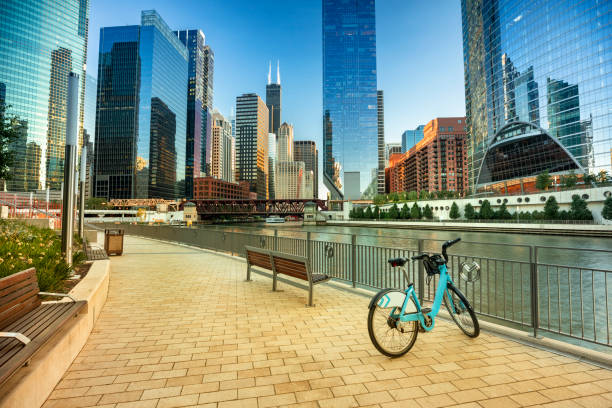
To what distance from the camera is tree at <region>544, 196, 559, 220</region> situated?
48781mm

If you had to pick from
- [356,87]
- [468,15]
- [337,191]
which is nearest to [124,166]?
[337,191]

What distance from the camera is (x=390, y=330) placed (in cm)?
378

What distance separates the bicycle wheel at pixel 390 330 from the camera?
12.0 ft

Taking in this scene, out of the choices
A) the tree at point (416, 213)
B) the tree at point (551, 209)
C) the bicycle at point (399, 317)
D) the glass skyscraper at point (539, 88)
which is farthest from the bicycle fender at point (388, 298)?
the glass skyscraper at point (539, 88)

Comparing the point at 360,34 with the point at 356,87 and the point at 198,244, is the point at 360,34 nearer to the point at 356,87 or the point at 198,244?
the point at 356,87

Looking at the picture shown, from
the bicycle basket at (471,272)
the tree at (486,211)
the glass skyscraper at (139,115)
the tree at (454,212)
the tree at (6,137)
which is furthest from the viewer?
the glass skyscraper at (139,115)

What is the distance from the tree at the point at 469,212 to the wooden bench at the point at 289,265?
6571 cm

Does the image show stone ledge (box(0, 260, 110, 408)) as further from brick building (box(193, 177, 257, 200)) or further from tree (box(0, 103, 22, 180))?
brick building (box(193, 177, 257, 200))

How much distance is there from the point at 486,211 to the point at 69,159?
2653 inches

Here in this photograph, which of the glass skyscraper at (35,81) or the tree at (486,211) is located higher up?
the glass skyscraper at (35,81)

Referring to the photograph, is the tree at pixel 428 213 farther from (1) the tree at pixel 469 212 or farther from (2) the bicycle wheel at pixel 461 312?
(2) the bicycle wheel at pixel 461 312

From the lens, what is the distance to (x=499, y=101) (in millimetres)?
85688

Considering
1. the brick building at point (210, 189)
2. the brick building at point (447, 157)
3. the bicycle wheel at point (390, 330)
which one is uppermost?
the brick building at point (447, 157)

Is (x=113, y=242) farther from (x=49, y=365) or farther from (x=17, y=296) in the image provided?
(x=49, y=365)
